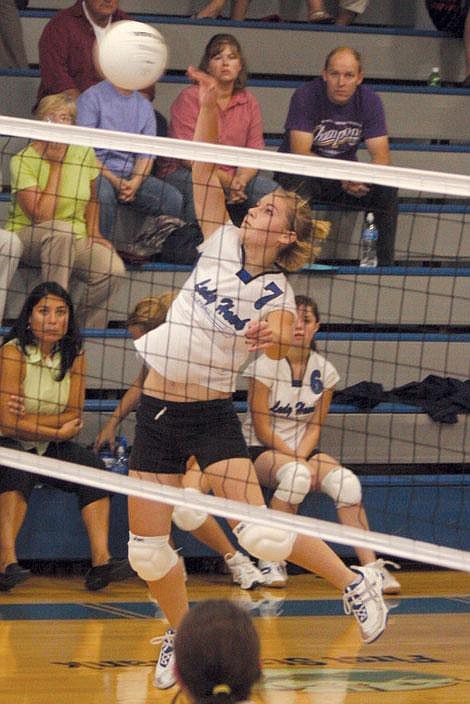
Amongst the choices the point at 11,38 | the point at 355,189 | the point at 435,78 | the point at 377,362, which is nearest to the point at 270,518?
the point at 377,362

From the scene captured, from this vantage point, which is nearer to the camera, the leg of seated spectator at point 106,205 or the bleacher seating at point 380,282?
the bleacher seating at point 380,282

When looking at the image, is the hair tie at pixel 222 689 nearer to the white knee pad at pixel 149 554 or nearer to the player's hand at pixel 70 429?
the white knee pad at pixel 149 554

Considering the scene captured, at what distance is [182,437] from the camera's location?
5.61 meters

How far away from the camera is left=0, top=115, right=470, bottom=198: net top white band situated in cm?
539

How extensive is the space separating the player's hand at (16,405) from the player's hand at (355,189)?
2852 mm

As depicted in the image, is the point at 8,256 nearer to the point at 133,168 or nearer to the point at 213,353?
the point at 133,168

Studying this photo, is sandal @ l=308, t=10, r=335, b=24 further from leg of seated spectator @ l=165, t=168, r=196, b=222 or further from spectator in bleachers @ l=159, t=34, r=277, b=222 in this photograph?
leg of seated spectator @ l=165, t=168, r=196, b=222

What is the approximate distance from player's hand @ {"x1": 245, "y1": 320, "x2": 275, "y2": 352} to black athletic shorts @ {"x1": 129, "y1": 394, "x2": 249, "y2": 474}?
0.29 meters

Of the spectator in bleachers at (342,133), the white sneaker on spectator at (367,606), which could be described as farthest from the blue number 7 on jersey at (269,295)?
the spectator in bleachers at (342,133)

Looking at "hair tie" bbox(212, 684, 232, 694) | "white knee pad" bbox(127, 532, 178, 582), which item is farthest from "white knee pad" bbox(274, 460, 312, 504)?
"hair tie" bbox(212, 684, 232, 694)

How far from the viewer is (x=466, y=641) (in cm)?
695

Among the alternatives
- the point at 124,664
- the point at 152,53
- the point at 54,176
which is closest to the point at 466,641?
the point at 124,664

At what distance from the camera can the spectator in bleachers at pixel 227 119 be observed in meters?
9.31

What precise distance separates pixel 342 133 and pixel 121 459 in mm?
2800
